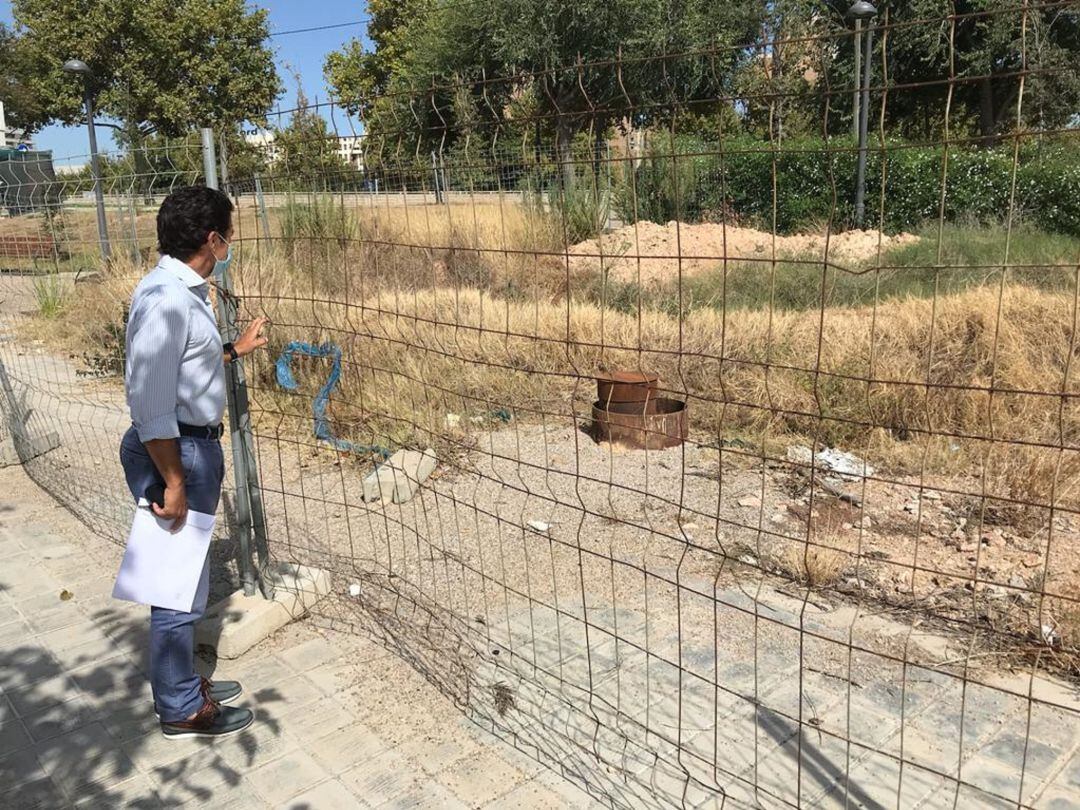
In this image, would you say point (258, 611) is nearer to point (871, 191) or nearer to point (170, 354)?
point (170, 354)

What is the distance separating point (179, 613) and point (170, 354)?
0.87 meters

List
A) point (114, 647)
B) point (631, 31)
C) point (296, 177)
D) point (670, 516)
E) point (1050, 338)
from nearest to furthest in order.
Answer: point (114, 647), point (296, 177), point (670, 516), point (1050, 338), point (631, 31)

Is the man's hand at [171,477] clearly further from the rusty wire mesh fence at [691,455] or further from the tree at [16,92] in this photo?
the tree at [16,92]

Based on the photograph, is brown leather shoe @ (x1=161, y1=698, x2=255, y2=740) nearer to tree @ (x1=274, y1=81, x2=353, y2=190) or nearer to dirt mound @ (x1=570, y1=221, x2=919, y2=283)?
tree @ (x1=274, y1=81, x2=353, y2=190)

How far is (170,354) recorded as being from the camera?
8.48 ft

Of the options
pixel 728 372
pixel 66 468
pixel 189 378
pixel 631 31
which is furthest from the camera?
pixel 631 31

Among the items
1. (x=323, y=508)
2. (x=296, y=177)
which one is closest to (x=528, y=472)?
(x=323, y=508)

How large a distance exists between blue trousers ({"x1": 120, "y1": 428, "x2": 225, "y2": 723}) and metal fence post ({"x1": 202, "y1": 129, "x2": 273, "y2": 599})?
2.37 feet

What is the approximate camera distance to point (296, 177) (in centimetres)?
397

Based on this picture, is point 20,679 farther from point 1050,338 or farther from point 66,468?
point 1050,338

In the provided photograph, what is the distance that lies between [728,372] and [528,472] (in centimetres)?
208

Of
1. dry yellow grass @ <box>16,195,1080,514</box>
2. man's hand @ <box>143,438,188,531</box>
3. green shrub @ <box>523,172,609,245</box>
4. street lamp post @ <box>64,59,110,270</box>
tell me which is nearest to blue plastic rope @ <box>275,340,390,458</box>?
dry yellow grass @ <box>16,195,1080,514</box>

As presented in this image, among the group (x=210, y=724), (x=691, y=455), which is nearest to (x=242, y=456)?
(x=210, y=724)

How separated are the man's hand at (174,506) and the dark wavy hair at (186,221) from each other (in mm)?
733
